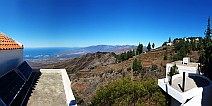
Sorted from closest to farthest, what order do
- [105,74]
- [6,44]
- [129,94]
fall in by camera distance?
[6,44] < [129,94] < [105,74]

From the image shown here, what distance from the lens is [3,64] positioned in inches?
291

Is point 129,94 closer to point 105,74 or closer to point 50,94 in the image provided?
point 50,94

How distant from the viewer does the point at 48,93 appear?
7301mm

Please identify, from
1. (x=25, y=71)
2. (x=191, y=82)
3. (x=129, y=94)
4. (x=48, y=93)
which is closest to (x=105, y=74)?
(x=129, y=94)

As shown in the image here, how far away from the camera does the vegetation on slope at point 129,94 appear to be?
14.9 m

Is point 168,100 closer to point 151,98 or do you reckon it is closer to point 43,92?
point 151,98

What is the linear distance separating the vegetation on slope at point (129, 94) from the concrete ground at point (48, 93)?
21.7 feet

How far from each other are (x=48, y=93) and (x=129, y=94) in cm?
923

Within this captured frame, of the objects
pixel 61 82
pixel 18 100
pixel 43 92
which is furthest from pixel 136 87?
pixel 18 100

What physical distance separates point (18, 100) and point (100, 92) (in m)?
10.0

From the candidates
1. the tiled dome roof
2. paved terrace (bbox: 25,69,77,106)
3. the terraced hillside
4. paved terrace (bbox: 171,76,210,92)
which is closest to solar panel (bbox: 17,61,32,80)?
paved terrace (bbox: 25,69,77,106)

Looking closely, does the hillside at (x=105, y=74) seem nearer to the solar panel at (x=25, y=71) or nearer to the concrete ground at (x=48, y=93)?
the solar panel at (x=25, y=71)

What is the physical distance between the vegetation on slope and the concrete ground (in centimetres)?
662

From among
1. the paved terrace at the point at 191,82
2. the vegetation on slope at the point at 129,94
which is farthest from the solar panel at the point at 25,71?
the paved terrace at the point at 191,82
